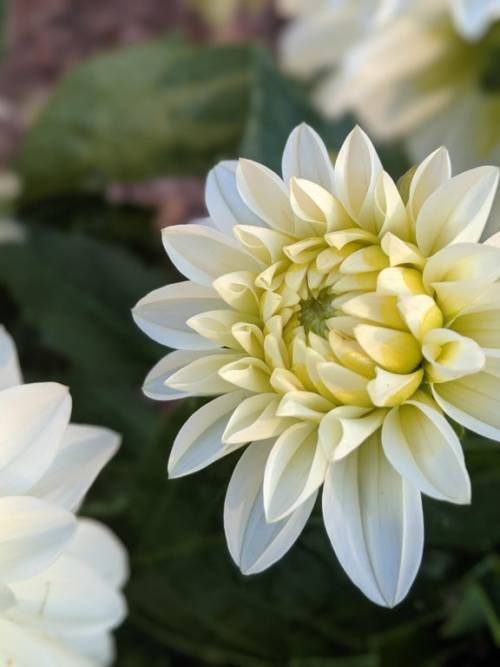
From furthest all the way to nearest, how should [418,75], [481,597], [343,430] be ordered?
[418,75] < [481,597] < [343,430]

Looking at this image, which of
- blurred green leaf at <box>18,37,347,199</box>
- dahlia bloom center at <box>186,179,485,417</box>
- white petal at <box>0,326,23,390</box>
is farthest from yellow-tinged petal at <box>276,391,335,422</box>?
blurred green leaf at <box>18,37,347,199</box>

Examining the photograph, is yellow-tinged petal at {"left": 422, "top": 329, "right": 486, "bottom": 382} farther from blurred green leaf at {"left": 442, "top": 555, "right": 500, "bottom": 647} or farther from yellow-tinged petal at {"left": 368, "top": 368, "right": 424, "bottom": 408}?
blurred green leaf at {"left": 442, "top": 555, "right": 500, "bottom": 647}

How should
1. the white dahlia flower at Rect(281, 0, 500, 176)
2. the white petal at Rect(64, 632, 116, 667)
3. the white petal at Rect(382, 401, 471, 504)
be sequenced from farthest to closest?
1. the white dahlia flower at Rect(281, 0, 500, 176)
2. the white petal at Rect(64, 632, 116, 667)
3. the white petal at Rect(382, 401, 471, 504)

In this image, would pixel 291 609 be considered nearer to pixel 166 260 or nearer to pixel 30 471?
pixel 30 471

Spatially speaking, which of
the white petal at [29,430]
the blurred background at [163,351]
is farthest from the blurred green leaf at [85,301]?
the white petal at [29,430]

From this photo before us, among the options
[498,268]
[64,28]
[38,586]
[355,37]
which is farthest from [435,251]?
[64,28]

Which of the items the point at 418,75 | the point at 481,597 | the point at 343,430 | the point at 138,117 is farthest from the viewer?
the point at 138,117

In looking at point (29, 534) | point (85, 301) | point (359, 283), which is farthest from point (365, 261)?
point (85, 301)

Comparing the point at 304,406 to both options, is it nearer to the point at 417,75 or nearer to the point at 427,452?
the point at 427,452
